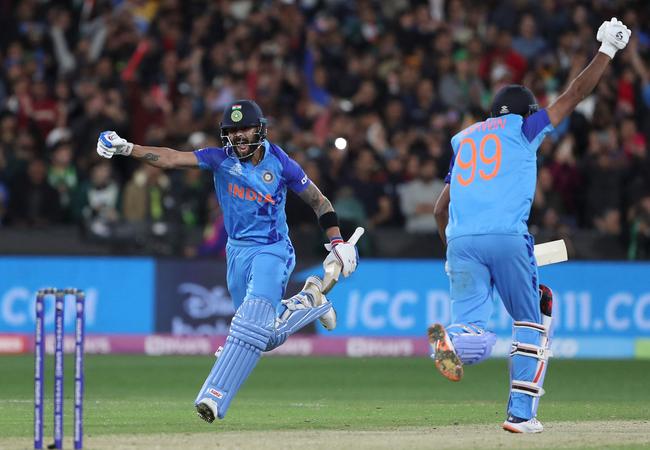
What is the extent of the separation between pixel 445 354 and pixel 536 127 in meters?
1.44

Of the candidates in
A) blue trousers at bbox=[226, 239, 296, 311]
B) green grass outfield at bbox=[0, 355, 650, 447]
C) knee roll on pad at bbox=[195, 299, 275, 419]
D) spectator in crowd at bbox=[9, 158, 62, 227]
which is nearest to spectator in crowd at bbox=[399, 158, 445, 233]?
green grass outfield at bbox=[0, 355, 650, 447]

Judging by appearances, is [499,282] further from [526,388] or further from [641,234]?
[641,234]

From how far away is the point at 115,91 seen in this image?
1800 cm

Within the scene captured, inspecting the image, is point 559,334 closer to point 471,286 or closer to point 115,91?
point 115,91

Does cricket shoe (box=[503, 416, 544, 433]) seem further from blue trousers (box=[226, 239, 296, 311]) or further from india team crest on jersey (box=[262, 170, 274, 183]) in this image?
india team crest on jersey (box=[262, 170, 274, 183])

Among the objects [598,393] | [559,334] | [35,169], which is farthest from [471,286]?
[35,169]

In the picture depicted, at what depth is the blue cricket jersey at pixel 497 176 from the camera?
26.7 ft

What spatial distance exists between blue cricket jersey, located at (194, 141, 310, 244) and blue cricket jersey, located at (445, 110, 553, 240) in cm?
116

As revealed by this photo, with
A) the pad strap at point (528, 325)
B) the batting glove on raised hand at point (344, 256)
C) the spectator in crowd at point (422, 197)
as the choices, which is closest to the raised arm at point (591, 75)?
the pad strap at point (528, 325)

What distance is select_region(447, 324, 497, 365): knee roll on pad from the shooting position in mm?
7945

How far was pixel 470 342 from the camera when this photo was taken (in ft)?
26.2

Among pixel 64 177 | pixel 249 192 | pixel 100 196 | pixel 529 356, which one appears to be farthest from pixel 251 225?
pixel 64 177

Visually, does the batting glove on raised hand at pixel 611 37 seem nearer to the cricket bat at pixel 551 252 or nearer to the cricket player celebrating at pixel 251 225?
the cricket bat at pixel 551 252

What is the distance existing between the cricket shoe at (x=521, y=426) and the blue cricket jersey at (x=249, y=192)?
184 cm
